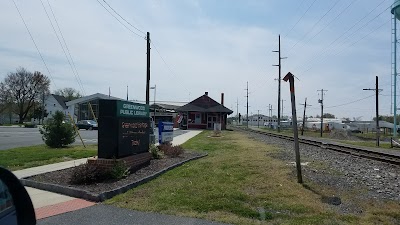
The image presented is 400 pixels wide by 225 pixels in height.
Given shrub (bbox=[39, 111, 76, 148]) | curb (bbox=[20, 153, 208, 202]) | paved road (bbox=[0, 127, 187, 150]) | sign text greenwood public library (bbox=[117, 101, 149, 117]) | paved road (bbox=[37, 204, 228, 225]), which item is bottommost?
paved road (bbox=[37, 204, 228, 225])

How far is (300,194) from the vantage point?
921cm

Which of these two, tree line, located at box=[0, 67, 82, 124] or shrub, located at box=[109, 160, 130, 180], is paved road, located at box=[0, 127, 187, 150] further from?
tree line, located at box=[0, 67, 82, 124]

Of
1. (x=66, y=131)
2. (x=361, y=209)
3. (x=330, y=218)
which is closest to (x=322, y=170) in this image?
(x=361, y=209)

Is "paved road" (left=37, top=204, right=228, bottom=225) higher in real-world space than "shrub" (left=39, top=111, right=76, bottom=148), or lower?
lower

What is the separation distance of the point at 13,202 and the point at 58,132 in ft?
62.9

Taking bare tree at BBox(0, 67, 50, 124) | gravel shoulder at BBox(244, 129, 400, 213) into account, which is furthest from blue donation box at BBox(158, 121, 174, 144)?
bare tree at BBox(0, 67, 50, 124)

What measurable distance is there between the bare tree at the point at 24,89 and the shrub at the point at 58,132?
6815 centimetres

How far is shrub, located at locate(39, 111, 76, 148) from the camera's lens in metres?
21.0

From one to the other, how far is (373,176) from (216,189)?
6.46 m

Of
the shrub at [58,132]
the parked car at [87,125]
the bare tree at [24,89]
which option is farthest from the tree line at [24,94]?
the shrub at [58,132]

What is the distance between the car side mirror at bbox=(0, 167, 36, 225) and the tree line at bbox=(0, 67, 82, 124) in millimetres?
86110

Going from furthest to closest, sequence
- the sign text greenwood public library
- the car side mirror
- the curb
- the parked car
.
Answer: the parked car
the sign text greenwood public library
the curb
the car side mirror

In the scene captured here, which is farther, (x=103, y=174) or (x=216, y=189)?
(x=103, y=174)

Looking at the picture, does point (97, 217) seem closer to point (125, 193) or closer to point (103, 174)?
point (125, 193)
